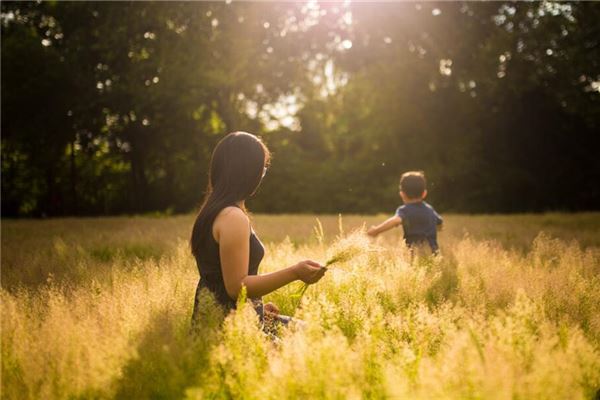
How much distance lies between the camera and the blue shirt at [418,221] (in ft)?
25.8

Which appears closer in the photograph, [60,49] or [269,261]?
[269,261]

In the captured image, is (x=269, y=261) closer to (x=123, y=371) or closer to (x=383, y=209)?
(x=123, y=371)

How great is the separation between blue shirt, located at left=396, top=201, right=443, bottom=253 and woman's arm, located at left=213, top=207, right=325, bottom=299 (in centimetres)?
445

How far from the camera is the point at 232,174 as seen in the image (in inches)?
149

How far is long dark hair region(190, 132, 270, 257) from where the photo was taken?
12.3 feet

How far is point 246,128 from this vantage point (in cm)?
3453

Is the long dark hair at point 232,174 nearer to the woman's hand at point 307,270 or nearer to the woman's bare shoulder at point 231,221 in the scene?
the woman's bare shoulder at point 231,221

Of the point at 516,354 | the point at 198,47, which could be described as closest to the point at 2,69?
the point at 198,47

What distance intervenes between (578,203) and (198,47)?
21358 millimetres

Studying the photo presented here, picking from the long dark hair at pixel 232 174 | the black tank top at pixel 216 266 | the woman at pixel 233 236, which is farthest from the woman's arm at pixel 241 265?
the black tank top at pixel 216 266

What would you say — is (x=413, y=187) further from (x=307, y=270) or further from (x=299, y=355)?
(x=299, y=355)

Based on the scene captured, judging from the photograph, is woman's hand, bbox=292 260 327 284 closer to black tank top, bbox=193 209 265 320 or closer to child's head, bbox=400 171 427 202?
black tank top, bbox=193 209 265 320

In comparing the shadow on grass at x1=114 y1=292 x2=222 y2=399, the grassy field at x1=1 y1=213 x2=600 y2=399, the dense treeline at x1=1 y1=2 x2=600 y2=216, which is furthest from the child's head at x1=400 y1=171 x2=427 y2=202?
the dense treeline at x1=1 y1=2 x2=600 y2=216

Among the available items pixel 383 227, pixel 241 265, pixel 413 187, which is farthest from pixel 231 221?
pixel 413 187
